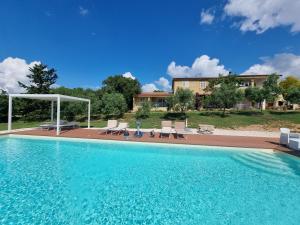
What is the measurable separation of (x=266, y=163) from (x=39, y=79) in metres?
30.3

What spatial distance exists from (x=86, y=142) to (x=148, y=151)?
432cm

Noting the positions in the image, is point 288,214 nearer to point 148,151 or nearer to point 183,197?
point 183,197

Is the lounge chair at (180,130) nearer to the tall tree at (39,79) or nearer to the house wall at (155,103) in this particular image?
the tall tree at (39,79)

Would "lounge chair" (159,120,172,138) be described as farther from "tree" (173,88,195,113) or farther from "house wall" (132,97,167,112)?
"house wall" (132,97,167,112)

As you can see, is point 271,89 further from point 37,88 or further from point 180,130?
point 37,88

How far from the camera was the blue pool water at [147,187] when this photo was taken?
172 inches

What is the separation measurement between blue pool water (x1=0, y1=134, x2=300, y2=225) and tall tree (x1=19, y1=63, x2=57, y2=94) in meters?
20.8

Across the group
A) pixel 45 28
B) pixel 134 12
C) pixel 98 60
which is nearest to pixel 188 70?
pixel 98 60

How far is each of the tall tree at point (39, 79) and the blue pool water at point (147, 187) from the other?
68.3 ft

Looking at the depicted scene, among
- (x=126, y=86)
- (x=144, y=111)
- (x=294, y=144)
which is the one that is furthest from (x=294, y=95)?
(x=126, y=86)

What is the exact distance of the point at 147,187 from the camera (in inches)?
236

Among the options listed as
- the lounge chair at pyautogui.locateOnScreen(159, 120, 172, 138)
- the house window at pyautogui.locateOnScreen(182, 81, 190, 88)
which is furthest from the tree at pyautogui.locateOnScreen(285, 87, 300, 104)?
the lounge chair at pyautogui.locateOnScreen(159, 120, 172, 138)

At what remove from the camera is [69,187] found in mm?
5789

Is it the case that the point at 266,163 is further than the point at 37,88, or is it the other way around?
the point at 37,88
